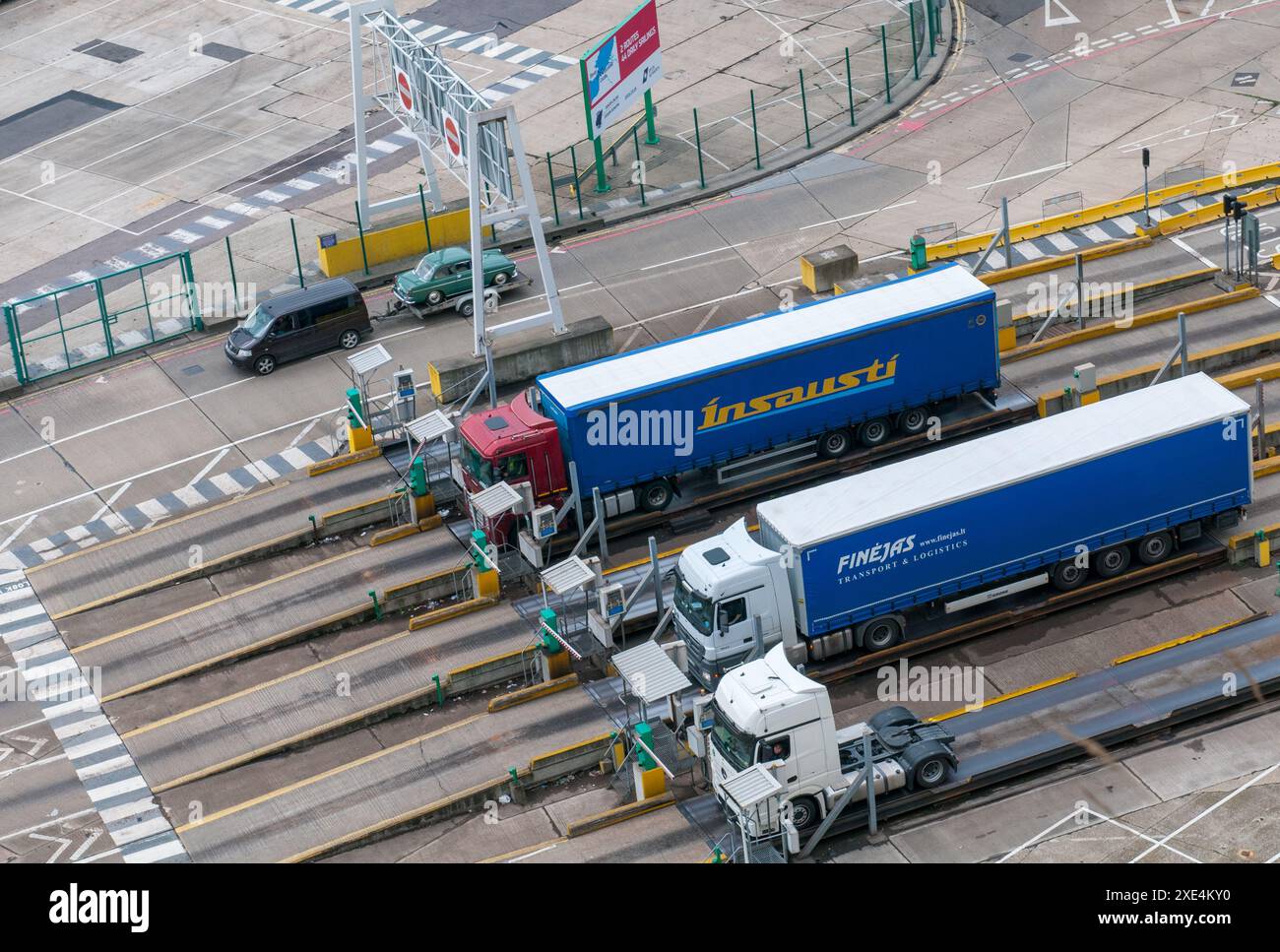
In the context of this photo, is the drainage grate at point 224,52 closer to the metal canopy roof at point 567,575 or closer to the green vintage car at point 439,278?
the green vintage car at point 439,278

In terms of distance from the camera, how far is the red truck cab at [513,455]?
165 ft

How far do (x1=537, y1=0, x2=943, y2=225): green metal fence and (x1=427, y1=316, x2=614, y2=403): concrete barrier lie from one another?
9.47 meters

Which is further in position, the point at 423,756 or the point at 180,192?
the point at 180,192

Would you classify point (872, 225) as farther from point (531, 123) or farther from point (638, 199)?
point (531, 123)

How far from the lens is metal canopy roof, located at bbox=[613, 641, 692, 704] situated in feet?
142

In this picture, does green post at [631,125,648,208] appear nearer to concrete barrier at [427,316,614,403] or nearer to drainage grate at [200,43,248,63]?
concrete barrier at [427,316,614,403]

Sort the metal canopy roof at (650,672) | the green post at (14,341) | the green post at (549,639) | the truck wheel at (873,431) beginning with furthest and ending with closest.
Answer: the green post at (14,341) → the truck wheel at (873,431) → the green post at (549,639) → the metal canopy roof at (650,672)

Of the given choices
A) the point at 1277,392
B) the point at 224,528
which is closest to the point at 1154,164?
the point at 1277,392

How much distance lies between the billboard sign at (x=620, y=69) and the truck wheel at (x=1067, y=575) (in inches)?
982

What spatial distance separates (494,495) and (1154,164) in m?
28.9

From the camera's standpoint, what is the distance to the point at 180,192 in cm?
7331

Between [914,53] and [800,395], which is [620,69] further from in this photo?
[800,395]

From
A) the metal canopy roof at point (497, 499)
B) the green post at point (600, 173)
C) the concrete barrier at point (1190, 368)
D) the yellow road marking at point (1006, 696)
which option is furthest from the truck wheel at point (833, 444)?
the green post at point (600, 173)

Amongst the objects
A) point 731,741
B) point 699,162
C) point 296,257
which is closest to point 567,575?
point 731,741
